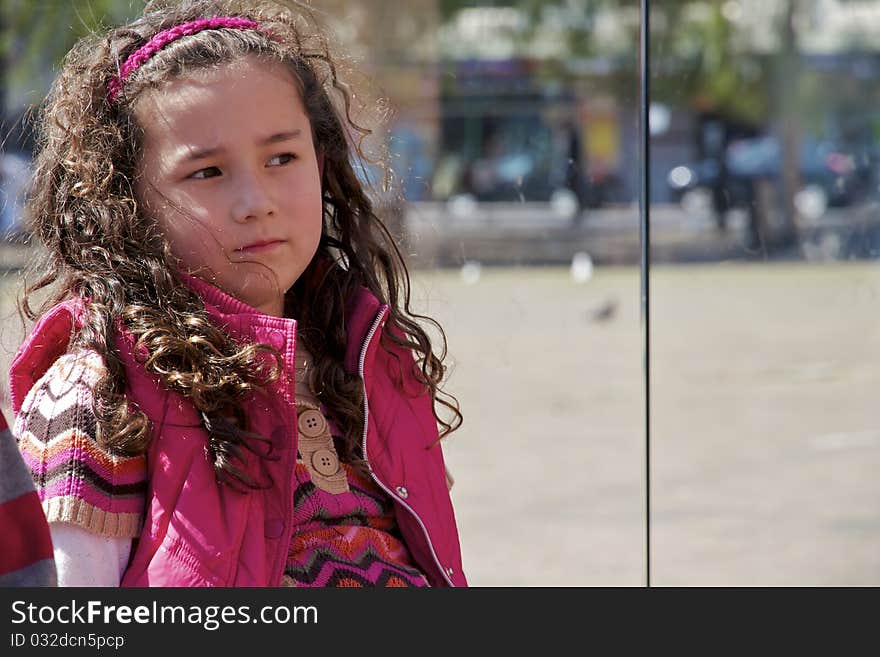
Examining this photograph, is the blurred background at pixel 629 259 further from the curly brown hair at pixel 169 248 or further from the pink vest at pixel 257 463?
the pink vest at pixel 257 463

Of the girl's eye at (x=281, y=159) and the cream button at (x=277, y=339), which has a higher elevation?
the girl's eye at (x=281, y=159)

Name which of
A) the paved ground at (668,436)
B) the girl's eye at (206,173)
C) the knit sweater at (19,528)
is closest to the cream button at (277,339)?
the girl's eye at (206,173)

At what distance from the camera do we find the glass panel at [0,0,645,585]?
4.79 metres

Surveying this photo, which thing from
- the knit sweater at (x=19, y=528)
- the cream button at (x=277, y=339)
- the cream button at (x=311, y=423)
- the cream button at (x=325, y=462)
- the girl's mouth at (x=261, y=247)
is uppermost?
the girl's mouth at (x=261, y=247)

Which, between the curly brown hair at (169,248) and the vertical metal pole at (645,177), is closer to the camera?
the curly brown hair at (169,248)

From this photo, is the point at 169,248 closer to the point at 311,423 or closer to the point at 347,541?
the point at 311,423

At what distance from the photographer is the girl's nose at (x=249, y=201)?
1.62 metres

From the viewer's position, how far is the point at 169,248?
64.5 inches

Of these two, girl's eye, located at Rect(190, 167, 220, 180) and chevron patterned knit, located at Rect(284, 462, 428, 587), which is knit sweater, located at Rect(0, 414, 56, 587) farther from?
girl's eye, located at Rect(190, 167, 220, 180)

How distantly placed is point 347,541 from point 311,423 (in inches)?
6.5

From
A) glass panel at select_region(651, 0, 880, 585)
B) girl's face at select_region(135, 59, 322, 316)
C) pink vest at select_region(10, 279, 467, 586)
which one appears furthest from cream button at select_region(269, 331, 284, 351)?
glass panel at select_region(651, 0, 880, 585)

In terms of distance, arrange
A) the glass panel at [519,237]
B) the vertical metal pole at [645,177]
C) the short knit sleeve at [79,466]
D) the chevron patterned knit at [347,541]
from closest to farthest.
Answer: the short knit sleeve at [79,466] < the chevron patterned knit at [347,541] < the vertical metal pole at [645,177] < the glass panel at [519,237]

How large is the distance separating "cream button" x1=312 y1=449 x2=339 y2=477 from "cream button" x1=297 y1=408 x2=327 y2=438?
0.03 metres
